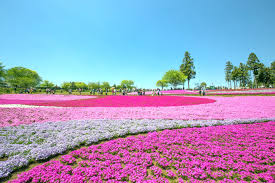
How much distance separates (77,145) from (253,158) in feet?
23.0

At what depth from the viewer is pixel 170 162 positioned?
418 cm

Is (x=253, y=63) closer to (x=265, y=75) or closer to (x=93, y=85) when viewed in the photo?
(x=265, y=75)

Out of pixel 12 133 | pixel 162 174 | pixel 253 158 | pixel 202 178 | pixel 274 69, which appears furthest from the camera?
pixel 274 69

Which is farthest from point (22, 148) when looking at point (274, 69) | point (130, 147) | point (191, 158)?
point (274, 69)

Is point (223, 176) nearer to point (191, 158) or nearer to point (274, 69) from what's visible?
point (191, 158)

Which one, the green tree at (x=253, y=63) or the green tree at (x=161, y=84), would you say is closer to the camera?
the green tree at (x=253, y=63)

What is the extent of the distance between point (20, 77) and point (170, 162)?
101m

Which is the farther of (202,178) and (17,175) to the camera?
(17,175)

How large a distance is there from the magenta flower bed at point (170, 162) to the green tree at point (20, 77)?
89289mm

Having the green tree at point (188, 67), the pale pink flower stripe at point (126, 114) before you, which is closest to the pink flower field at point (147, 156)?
the pale pink flower stripe at point (126, 114)

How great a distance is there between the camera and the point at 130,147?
5234 millimetres

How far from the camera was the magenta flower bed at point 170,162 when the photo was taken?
3473mm

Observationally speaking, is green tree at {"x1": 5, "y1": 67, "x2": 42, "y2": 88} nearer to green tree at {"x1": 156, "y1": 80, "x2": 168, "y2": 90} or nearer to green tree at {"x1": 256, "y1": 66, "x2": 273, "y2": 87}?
green tree at {"x1": 156, "y1": 80, "x2": 168, "y2": 90}

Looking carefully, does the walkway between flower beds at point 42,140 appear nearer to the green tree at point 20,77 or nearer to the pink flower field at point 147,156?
the pink flower field at point 147,156
